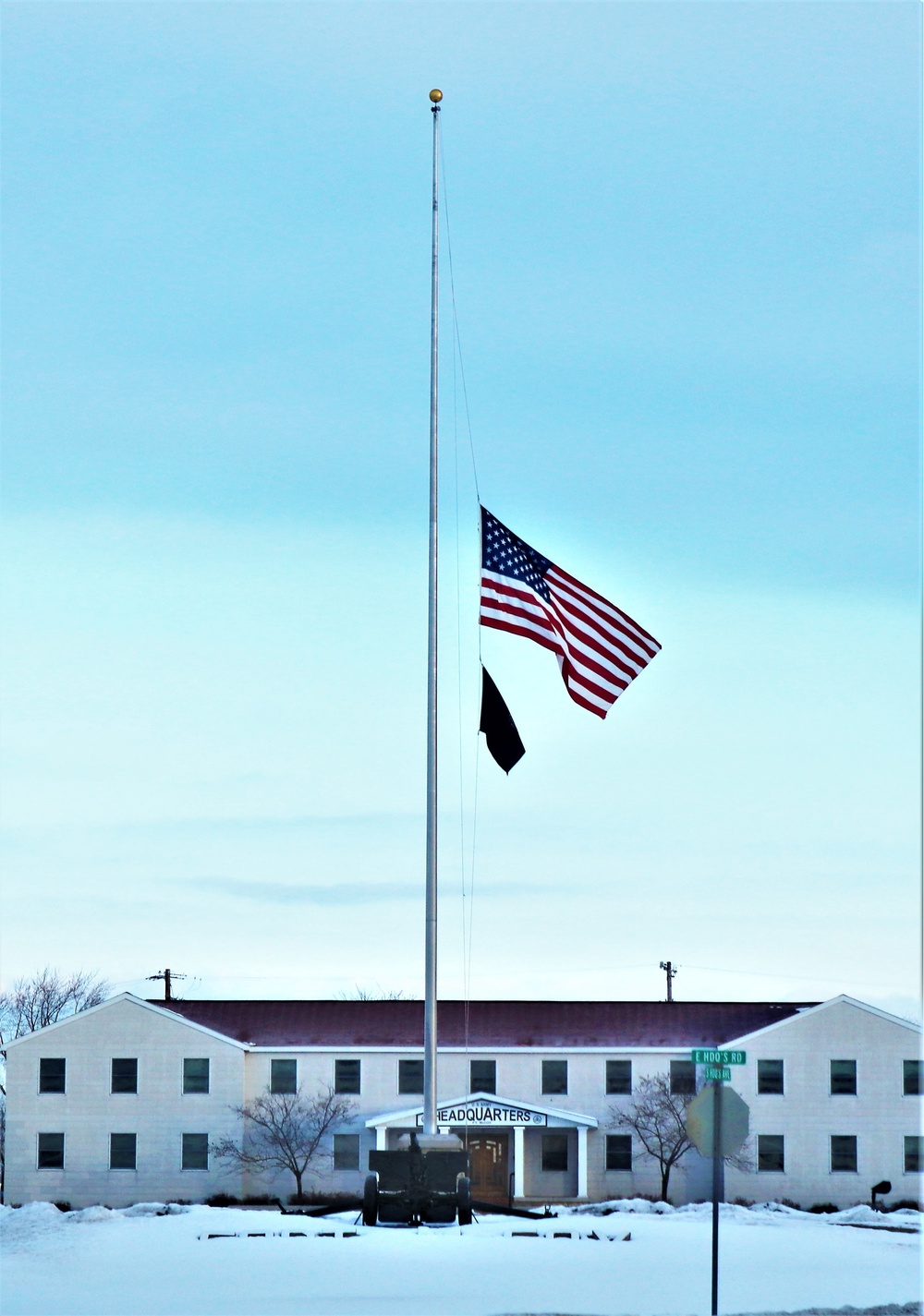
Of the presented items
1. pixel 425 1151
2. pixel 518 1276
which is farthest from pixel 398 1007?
pixel 518 1276

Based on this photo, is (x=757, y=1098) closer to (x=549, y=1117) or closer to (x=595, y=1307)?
(x=549, y=1117)

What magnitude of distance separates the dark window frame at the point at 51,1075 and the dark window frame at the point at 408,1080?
34.7 feet

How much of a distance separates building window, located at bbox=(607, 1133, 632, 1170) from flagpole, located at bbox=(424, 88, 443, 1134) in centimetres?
2796

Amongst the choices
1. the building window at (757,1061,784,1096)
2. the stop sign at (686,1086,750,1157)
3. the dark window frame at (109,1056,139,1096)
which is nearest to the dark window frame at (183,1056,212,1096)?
the dark window frame at (109,1056,139,1096)

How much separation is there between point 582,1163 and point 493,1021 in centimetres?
615

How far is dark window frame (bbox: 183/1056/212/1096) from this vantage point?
176ft

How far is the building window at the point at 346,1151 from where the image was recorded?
53750mm

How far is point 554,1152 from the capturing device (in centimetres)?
5416

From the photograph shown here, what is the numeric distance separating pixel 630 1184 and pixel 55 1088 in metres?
18.4

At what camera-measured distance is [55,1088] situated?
5384cm

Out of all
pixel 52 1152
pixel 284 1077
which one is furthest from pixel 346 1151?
pixel 52 1152

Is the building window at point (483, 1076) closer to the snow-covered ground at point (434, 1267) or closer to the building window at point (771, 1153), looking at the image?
the building window at point (771, 1153)

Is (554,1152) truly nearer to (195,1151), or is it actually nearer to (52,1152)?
(195,1151)

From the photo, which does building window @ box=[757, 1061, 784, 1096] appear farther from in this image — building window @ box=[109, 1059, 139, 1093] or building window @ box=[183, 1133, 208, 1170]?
building window @ box=[109, 1059, 139, 1093]
